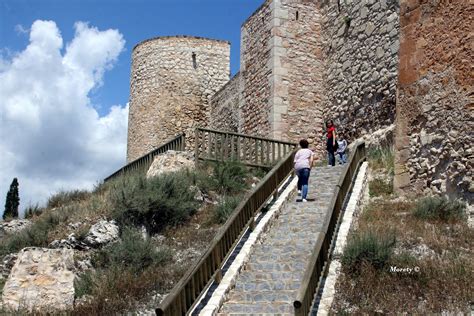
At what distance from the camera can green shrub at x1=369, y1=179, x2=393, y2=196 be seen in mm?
14086

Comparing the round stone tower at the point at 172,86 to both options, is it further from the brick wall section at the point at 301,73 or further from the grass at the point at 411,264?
the grass at the point at 411,264

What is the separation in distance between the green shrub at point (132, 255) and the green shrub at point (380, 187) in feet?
17.3

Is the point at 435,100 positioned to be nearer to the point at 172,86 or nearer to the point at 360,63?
Answer: the point at 360,63

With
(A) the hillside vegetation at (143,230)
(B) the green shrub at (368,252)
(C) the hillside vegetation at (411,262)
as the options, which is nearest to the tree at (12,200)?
(A) the hillside vegetation at (143,230)

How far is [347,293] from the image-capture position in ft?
28.3

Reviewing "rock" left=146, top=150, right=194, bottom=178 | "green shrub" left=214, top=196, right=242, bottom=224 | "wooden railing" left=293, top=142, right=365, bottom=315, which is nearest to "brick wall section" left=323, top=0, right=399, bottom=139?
"wooden railing" left=293, top=142, right=365, bottom=315

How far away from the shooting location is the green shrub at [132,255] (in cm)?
1123

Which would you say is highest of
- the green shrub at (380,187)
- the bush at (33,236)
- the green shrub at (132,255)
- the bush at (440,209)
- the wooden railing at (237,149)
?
the wooden railing at (237,149)

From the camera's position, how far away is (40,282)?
34.0 ft

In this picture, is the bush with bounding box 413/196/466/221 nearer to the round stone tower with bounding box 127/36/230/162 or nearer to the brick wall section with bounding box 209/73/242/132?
the brick wall section with bounding box 209/73/242/132

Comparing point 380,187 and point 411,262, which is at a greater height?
point 380,187

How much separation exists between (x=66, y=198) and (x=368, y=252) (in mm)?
11986

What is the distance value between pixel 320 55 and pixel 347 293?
45.0 ft

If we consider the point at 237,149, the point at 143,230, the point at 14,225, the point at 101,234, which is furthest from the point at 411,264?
the point at 14,225
